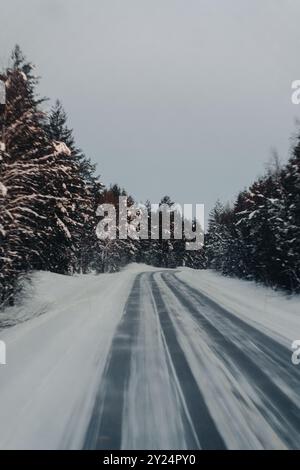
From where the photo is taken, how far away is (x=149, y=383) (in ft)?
21.9

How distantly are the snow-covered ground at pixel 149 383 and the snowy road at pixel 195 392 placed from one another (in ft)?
0.05

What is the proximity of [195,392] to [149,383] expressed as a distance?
2.56ft

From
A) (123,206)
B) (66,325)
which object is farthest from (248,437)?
(123,206)

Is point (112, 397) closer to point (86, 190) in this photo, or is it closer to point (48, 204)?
point (48, 204)

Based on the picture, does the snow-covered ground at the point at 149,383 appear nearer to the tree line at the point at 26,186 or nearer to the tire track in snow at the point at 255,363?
the tire track in snow at the point at 255,363

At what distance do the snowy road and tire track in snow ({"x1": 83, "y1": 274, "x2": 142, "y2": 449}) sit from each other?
0.04ft

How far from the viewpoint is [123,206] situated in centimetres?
6331

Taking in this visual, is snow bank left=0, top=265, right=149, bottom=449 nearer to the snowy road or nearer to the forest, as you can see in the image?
the snowy road

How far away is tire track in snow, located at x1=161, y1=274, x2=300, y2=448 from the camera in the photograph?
521cm

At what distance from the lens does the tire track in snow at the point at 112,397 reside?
4.73m

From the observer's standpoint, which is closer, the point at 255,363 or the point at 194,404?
the point at 194,404

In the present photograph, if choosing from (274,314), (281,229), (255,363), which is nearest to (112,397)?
(255,363)
